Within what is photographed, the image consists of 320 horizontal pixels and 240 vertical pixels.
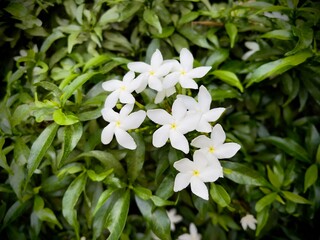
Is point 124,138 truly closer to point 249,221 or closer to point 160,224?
point 160,224

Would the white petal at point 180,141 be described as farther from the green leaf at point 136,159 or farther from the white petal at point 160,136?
the green leaf at point 136,159

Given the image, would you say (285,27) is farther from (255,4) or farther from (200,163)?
(200,163)

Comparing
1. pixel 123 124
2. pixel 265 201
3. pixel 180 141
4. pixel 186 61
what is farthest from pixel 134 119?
pixel 265 201

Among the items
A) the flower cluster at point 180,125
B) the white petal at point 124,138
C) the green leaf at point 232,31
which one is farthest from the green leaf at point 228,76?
the white petal at point 124,138

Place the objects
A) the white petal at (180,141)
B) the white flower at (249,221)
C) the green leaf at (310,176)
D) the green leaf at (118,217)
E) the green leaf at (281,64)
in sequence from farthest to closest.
A: the white flower at (249,221)
the green leaf at (310,176)
the green leaf at (281,64)
the green leaf at (118,217)
the white petal at (180,141)

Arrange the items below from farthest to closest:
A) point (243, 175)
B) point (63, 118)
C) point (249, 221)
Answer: point (249, 221) → point (243, 175) → point (63, 118)

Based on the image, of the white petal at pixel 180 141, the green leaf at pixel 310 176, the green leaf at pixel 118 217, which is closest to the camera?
the white petal at pixel 180 141

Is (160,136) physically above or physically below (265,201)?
above
